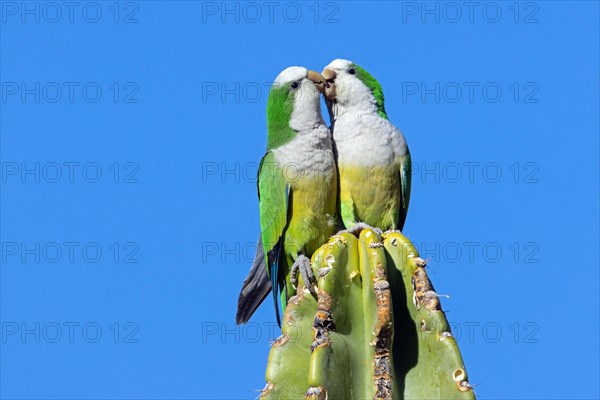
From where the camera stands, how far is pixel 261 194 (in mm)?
7117

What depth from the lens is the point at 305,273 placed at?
5.81m

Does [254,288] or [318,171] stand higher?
[318,171]

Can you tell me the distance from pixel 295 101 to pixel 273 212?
3.03 feet

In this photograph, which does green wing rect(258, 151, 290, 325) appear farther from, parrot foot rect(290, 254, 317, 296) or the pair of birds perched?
parrot foot rect(290, 254, 317, 296)

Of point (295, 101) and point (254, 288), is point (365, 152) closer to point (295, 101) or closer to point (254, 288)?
point (295, 101)

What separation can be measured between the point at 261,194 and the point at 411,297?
2.18 meters

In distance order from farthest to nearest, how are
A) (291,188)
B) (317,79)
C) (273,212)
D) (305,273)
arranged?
(317,79)
(273,212)
(291,188)
(305,273)

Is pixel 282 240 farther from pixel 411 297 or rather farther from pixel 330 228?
pixel 411 297

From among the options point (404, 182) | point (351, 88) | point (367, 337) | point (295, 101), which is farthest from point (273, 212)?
point (367, 337)

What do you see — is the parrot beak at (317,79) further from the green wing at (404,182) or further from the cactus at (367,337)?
the cactus at (367,337)

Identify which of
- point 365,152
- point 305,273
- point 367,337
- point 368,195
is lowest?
point 367,337

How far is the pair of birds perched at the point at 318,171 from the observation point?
22.1 feet

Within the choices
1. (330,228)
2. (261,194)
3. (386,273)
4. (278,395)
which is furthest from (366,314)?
(261,194)

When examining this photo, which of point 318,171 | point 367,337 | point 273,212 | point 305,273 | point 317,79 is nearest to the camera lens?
point 367,337
